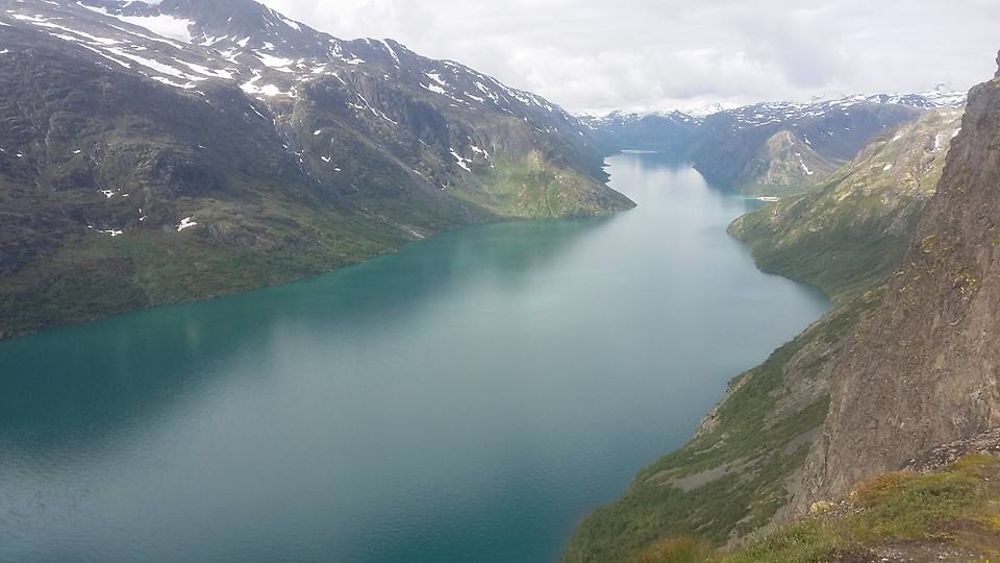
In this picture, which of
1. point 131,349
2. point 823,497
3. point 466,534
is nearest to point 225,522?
point 466,534

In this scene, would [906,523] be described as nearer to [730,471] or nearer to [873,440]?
[873,440]

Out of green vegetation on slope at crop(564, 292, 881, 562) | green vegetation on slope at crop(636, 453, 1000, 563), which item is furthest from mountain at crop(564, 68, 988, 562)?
green vegetation on slope at crop(564, 292, 881, 562)

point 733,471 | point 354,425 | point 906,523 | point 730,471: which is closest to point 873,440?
point 906,523

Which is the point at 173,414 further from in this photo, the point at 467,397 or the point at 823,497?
the point at 823,497

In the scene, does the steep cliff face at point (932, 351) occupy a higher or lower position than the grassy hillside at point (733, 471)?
higher

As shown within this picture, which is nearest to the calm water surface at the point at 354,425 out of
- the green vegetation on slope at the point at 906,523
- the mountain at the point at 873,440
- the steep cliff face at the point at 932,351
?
the mountain at the point at 873,440

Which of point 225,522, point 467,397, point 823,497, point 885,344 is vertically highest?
point 885,344

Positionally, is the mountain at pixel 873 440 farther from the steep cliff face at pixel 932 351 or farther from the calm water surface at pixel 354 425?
the calm water surface at pixel 354 425
